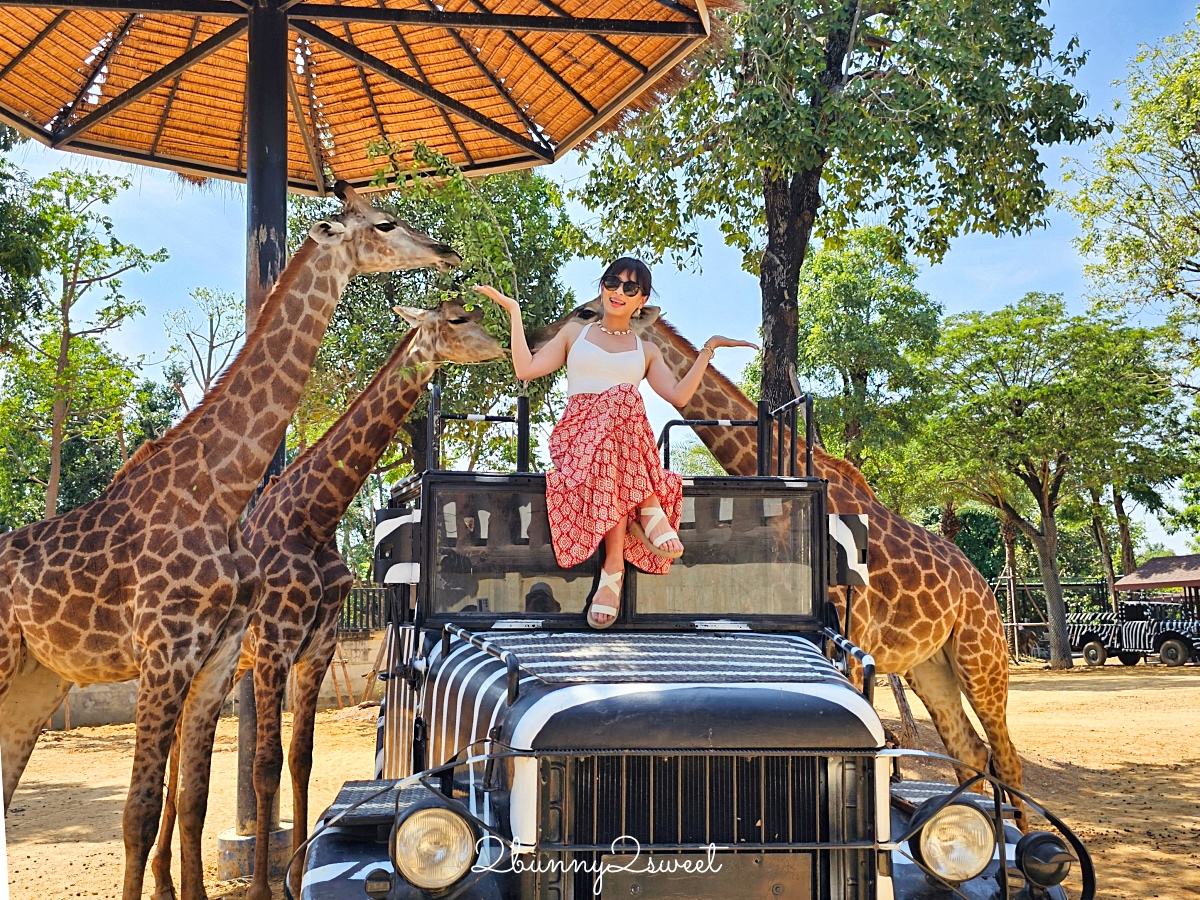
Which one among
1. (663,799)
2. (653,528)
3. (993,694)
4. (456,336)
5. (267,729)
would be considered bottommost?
(267,729)

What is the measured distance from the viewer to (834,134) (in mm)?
10398

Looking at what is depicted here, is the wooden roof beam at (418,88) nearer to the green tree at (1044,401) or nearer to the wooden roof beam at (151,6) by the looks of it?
the wooden roof beam at (151,6)

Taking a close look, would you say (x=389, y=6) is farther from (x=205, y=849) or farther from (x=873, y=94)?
(x=205, y=849)

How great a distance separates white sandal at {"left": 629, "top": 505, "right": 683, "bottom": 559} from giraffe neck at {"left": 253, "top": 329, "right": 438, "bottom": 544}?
313 centimetres

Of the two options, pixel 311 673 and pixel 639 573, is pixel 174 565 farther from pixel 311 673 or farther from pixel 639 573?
pixel 639 573

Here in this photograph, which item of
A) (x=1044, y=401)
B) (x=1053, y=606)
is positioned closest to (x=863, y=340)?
(x=1044, y=401)

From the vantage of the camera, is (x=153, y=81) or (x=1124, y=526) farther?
(x=1124, y=526)

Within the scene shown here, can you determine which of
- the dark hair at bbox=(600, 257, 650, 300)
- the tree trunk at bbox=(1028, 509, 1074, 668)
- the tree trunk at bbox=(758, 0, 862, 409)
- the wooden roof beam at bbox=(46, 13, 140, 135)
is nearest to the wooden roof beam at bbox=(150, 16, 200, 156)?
the wooden roof beam at bbox=(46, 13, 140, 135)

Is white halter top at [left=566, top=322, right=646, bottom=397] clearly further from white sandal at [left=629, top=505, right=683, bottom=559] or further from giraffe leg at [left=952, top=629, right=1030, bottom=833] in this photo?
giraffe leg at [left=952, top=629, right=1030, bottom=833]

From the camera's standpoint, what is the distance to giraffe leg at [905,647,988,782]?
25.8 feet

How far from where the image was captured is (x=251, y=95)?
25.0ft

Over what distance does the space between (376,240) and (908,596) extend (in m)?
4.12

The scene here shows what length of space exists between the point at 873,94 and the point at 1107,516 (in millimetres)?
24695

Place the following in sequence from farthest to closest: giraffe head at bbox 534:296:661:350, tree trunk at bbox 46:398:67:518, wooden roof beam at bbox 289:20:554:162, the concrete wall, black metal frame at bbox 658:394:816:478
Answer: tree trunk at bbox 46:398:67:518
the concrete wall
wooden roof beam at bbox 289:20:554:162
giraffe head at bbox 534:296:661:350
black metal frame at bbox 658:394:816:478
